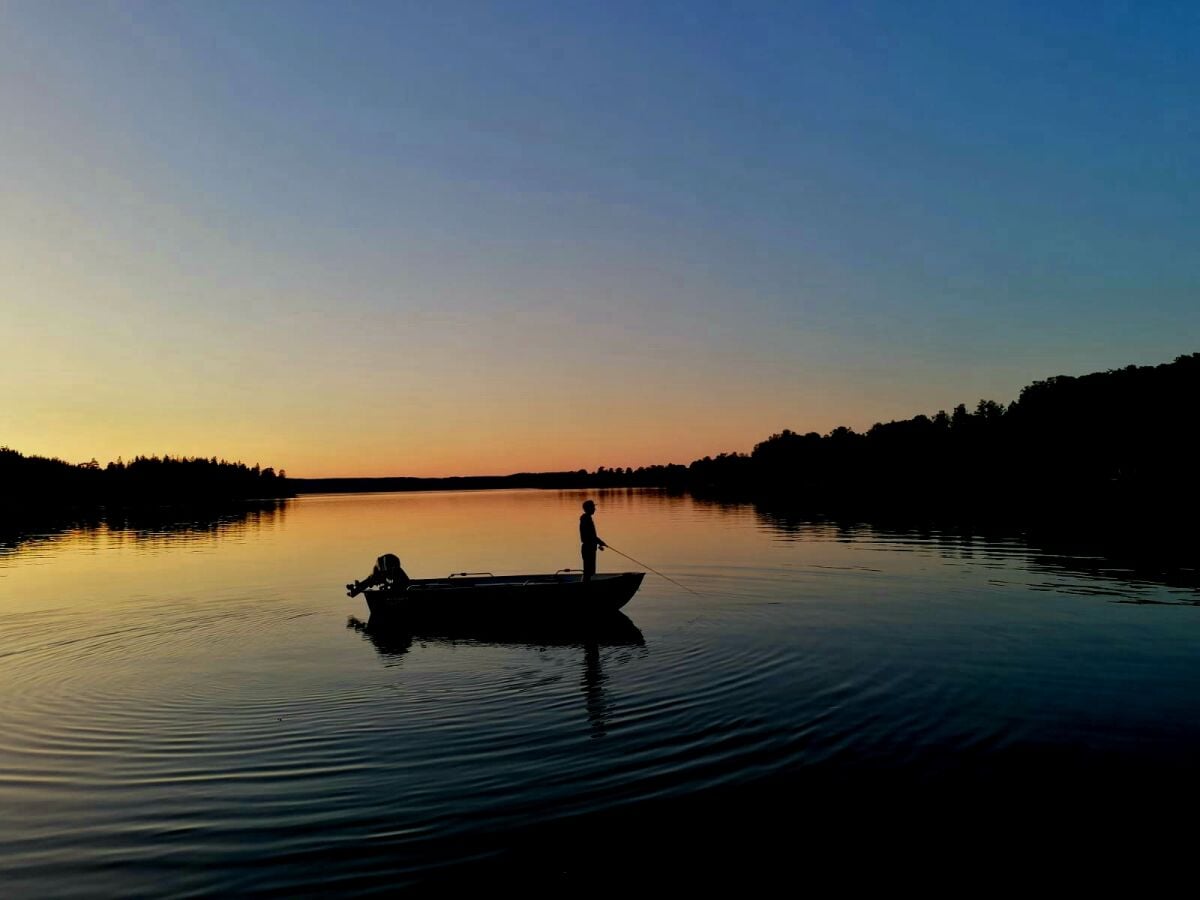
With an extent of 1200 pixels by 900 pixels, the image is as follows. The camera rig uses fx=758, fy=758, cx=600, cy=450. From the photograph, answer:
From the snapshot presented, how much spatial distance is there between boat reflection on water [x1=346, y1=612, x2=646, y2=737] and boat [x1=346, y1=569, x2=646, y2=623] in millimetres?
276

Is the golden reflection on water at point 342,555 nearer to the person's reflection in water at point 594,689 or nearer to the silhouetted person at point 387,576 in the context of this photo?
the silhouetted person at point 387,576

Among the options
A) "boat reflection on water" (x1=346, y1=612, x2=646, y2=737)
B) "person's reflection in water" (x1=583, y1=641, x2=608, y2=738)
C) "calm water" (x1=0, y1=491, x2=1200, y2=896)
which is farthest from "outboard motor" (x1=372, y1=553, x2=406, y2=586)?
"person's reflection in water" (x1=583, y1=641, x2=608, y2=738)

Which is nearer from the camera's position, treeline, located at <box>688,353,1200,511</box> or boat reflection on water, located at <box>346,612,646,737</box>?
boat reflection on water, located at <box>346,612,646,737</box>

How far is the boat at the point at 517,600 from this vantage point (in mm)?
27812

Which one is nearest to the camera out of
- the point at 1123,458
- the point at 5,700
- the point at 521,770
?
the point at 521,770

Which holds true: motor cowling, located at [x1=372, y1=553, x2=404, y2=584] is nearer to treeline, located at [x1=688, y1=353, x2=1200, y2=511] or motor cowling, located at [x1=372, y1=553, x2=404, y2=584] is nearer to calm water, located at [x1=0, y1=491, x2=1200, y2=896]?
calm water, located at [x1=0, y1=491, x2=1200, y2=896]

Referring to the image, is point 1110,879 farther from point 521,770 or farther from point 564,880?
point 521,770

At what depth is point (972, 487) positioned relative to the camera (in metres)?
139

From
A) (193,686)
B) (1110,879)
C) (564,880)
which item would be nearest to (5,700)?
(193,686)

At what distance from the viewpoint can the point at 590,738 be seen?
1456cm

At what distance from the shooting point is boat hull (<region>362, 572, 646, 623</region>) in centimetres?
2781

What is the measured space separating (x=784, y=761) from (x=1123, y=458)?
452ft

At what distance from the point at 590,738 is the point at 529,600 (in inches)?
533

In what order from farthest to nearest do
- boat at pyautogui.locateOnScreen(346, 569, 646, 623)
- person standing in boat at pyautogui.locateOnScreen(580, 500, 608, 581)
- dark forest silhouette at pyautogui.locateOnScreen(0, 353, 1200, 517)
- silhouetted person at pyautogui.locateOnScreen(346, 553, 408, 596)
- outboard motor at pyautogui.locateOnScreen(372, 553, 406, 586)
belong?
dark forest silhouette at pyautogui.locateOnScreen(0, 353, 1200, 517) → outboard motor at pyautogui.locateOnScreen(372, 553, 406, 586) → silhouetted person at pyautogui.locateOnScreen(346, 553, 408, 596) → person standing in boat at pyautogui.locateOnScreen(580, 500, 608, 581) → boat at pyautogui.locateOnScreen(346, 569, 646, 623)
